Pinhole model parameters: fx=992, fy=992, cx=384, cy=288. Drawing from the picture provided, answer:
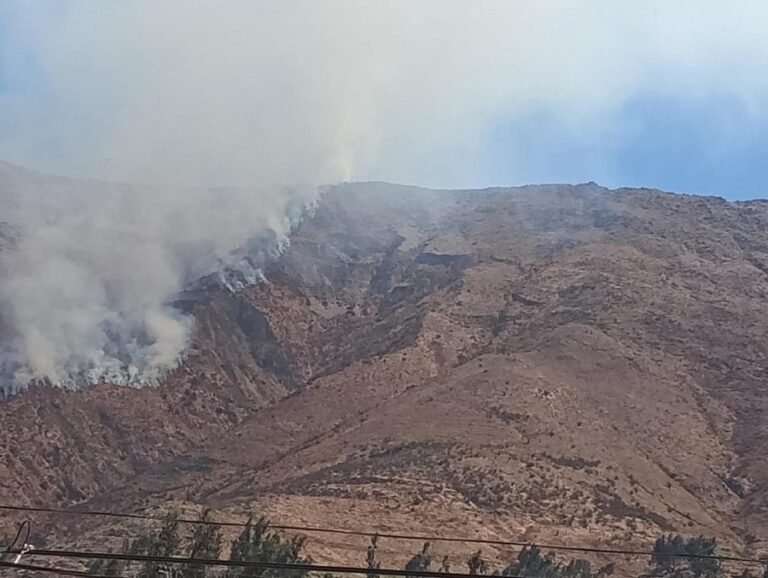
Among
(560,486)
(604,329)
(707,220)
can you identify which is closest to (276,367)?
(604,329)

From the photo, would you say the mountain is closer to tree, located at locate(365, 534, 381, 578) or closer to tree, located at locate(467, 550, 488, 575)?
tree, located at locate(365, 534, 381, 578)

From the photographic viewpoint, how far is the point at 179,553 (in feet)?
148

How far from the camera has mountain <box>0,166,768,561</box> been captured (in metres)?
62.3

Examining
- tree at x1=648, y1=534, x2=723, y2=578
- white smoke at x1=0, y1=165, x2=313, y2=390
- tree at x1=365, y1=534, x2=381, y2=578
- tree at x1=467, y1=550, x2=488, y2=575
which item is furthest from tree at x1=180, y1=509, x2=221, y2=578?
white smoke at x1=0, y1=165, x2=313, y2=390

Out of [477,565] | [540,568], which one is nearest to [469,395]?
[540,568]

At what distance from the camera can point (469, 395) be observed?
76625mm

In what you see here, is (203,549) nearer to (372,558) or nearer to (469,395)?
(372,558)

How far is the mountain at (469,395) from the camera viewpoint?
204 ft

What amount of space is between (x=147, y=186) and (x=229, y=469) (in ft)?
227

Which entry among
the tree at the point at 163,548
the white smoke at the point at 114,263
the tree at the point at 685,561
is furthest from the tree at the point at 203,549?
the white smoke at the point at 114,263

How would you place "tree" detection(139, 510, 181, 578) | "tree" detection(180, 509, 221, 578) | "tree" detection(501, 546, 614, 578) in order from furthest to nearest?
"tree" detection(501, 546, 614, 578) → "tree" detection(139, 510, 181, 578) → "tree" detection(180, 509, 221, 578)

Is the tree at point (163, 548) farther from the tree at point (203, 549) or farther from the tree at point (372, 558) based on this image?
the tree at point (372, 558)

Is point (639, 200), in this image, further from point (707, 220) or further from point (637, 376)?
point (637, 376)

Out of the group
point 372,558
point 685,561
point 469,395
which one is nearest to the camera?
point 372,558
